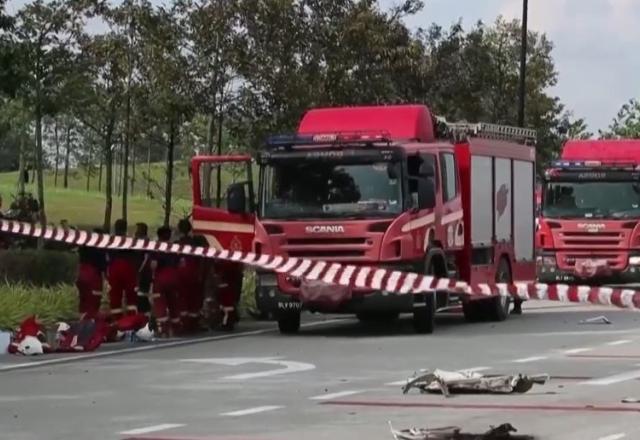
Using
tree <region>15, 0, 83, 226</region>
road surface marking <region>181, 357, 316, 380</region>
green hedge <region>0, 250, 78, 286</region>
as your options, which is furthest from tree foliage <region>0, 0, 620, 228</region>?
road surface marking <region>181, 357, 316, 380</region>

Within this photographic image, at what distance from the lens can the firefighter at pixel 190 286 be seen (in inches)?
850

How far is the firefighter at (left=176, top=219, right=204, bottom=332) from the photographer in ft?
70.8

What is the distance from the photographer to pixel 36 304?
21641mm

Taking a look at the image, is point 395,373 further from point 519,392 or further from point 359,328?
point 359,328

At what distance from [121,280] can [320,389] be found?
6948mm

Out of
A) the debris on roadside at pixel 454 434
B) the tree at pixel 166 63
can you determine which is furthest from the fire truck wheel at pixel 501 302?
the debris on roadside at pixel 454 434

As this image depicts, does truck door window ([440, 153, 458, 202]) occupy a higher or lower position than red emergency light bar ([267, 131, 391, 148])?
lower

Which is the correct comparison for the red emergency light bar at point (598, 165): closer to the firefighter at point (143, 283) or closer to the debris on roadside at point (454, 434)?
the firefighter at point (143, 283)

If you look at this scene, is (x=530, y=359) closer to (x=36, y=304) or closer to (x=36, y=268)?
(x=36, y=304)

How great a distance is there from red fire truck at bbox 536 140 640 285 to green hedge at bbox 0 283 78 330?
12848mm

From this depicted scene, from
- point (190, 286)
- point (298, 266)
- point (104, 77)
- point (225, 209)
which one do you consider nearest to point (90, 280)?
point (190, 286)

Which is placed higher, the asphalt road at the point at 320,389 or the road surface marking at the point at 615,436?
the asphalt road at the point at 320,389

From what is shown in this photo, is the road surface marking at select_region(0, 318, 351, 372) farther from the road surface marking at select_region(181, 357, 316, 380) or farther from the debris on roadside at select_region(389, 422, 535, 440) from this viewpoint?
the debris on roadside at select_region(389, 422, 535, 440)

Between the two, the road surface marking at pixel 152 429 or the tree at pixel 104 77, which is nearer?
the road surface marking at pixel 152 429
